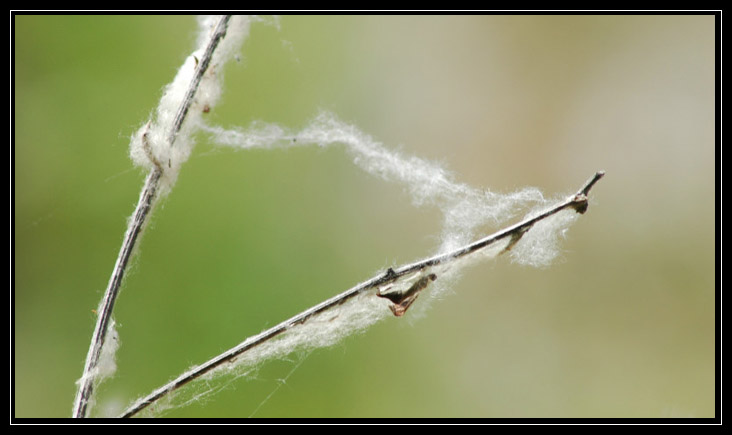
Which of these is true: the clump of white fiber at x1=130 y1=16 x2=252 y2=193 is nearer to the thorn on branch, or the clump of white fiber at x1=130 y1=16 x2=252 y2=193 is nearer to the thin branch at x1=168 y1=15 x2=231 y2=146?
the thin branch at x1=168 y1=15 x2=231 y2=146

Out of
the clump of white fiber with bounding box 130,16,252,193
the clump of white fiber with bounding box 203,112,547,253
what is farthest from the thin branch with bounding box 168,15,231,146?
the clump of white fiber with bounding box 203,112,547,253

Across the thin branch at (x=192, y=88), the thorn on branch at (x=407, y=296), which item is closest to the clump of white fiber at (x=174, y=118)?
the thin branch at (x=192, y=88)

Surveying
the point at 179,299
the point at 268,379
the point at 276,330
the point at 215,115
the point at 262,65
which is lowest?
the point at 276,330

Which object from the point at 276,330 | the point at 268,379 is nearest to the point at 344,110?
the point at 268,379

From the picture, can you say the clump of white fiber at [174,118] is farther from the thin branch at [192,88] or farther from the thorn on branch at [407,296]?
the thorn on branch at [407,296]

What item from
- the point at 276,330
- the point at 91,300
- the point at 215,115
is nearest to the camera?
the point at 276,330

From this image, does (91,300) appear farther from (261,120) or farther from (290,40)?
(290,40)
